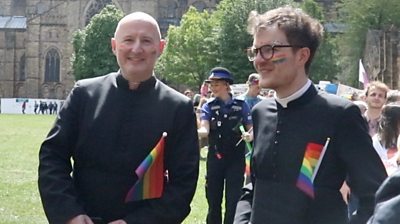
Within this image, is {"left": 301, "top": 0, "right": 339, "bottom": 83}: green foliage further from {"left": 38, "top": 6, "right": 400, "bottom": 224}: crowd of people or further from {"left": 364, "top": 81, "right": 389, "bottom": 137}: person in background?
{"left": 38, "top": 6, "right": 400, "bottom": 224}: crowd of people

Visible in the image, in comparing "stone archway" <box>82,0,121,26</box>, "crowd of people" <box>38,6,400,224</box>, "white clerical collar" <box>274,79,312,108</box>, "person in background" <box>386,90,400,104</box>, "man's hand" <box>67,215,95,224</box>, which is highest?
"white clerical collar" <box>274,79,312,108</box>

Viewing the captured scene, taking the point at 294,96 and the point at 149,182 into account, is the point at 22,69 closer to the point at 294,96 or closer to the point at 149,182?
the point at 149,182

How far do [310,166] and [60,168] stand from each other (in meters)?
1.42

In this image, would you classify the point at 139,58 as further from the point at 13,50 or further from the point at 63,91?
the point at 13,50

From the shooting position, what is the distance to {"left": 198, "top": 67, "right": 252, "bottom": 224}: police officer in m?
8.58

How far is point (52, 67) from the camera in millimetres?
70000

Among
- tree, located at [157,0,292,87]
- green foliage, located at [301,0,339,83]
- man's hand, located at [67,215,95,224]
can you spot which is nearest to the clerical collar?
man's hand, located at [67,215,95,224]

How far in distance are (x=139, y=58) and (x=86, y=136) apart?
1.76 ft

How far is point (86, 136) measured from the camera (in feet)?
14.1

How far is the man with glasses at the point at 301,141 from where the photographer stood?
3631 millimetres

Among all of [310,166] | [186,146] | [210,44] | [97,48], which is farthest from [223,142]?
[97,48]

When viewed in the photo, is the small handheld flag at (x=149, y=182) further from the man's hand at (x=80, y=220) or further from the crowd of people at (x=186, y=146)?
the man's hand at (x=80, y=220)

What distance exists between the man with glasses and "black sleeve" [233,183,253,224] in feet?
0.20

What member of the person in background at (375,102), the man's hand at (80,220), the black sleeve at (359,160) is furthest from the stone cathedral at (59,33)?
the black sleeve at (359,160)
